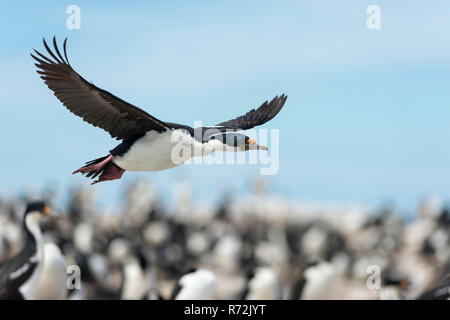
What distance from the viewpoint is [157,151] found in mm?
3262

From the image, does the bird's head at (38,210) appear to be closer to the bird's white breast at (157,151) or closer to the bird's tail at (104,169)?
the bird's tail at (104,169)

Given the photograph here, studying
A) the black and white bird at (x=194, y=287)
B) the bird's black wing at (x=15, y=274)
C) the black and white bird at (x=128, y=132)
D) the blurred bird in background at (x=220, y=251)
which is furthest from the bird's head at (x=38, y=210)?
the black and white bird at (x=128, y=132)

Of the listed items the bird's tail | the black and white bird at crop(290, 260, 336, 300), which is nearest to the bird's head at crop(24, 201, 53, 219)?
the black and white bird at crop(290, 260, 336, 300)

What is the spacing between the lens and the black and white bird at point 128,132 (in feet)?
10.1

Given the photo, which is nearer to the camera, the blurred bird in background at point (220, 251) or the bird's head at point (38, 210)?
the bird's head at point (38, 210)

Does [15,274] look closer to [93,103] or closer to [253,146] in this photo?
[93,103]

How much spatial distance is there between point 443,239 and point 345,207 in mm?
15750

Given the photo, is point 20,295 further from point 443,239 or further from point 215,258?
point 443,239

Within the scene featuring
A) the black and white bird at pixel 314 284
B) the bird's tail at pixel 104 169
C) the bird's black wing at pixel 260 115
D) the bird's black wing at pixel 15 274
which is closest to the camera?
the bird's tail at pixel 104 169

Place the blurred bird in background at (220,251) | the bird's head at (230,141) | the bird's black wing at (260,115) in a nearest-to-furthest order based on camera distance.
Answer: the bird's head at (230,141)
the bird's black wing at (260,115)
the blurred bird in background at (220,251)

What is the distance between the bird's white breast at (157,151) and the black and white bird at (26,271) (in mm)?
6823

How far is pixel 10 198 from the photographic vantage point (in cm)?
3375

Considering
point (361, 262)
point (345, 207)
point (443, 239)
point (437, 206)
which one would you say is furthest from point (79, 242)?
point (345, 207)
